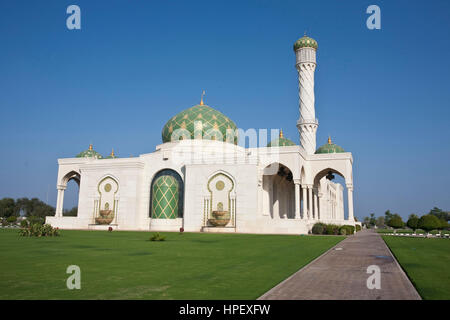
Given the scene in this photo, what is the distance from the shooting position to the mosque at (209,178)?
25969 mm

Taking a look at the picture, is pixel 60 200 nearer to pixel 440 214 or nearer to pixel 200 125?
pixel 200 125

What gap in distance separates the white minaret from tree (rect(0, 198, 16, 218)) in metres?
44.5

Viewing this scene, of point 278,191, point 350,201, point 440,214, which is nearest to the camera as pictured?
point 350,201

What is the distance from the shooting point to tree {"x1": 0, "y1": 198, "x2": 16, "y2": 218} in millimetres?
52572

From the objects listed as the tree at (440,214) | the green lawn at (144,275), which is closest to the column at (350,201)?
the green lawn at (144,275)

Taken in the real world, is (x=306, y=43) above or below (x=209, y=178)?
above

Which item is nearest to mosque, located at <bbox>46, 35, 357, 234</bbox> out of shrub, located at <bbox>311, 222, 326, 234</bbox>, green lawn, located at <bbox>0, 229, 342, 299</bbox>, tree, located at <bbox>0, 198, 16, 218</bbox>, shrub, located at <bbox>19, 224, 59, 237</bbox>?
shrub, located at <bbox>311, 222, 326, 234</bbox>

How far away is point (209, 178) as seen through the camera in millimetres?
26844

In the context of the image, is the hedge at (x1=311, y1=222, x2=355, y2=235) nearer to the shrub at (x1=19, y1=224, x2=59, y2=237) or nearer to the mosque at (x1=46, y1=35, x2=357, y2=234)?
the mosque at (x1=46, y1=35, x2=357, y2=234)

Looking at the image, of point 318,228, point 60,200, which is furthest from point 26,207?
point 318,228

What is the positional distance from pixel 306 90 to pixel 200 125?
1116 cm

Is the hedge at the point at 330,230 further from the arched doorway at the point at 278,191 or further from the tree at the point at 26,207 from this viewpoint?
the tree at the point at 26,207
